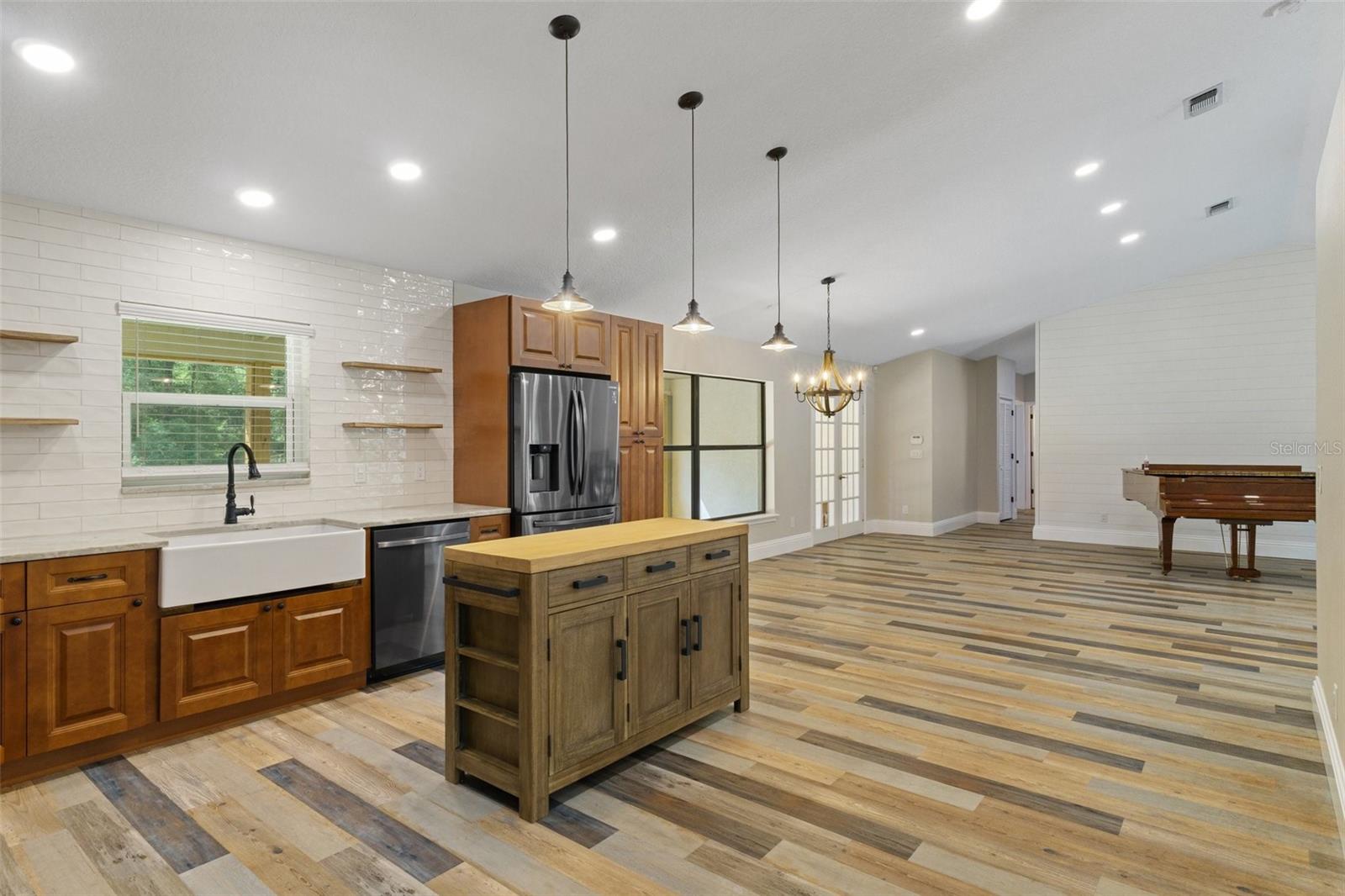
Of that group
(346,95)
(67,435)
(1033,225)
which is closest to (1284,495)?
(1033,225)

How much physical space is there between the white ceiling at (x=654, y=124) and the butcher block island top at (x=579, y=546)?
1929mm

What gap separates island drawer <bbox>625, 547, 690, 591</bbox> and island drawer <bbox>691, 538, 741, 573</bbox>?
69 millimetres

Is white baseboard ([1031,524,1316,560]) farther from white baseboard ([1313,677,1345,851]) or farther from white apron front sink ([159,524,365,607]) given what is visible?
white apron front sink ([159,524,365,607])

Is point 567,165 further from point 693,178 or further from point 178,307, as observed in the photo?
point 178,307

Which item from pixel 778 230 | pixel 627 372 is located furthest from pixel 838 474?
pixel 778 230

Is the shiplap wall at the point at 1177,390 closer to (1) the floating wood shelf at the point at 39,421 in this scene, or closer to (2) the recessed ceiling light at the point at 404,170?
(2) the recessed ceiling light at the point at 404,170

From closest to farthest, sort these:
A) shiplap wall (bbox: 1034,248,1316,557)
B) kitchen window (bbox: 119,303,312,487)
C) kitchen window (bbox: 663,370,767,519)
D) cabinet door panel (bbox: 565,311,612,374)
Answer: kitchen window (bbox: 119,303,312,487) < cabinet door panel (bbox: 565,311,612,374) < kitchen window (bbox: 663,370,767,519) < shiplap wall (bbox: 1034,248,1316,557)

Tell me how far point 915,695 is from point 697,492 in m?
3.92

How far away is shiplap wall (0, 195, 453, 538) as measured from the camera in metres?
3.27

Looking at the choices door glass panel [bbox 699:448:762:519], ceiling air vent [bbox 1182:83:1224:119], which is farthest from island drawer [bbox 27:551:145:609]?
ceiling air vent [bbox 1182:83:1224:119]

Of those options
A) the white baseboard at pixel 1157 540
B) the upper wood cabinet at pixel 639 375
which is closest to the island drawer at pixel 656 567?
the upper wood cabinet at pixel 639 375

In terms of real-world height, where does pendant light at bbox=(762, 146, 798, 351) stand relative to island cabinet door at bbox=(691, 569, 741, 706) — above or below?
above

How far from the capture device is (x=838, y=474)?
31.7 ft

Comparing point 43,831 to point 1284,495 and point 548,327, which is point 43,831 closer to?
point 548,327
